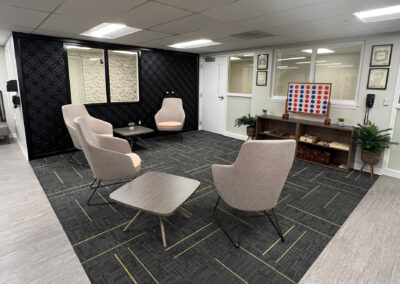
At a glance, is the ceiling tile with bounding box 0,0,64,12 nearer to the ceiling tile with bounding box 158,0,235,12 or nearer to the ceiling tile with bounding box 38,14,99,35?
the ceiling tile with bounding box 38,14,99,35

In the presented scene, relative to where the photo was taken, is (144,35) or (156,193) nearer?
(156,193)

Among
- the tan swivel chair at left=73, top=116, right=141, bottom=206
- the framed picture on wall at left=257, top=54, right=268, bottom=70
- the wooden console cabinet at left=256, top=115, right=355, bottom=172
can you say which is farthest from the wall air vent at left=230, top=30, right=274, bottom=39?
the tan swivel chair at left=73, top=116, right=141, bottom=206

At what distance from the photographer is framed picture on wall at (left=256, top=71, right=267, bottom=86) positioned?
5223mm

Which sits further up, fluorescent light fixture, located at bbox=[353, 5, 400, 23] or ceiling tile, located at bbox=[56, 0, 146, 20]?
fluorescent light fixture, located at bbox=[353, 5, 400, 23]

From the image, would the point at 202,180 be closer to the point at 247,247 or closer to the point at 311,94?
the point at 247,247

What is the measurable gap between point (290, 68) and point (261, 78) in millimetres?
617

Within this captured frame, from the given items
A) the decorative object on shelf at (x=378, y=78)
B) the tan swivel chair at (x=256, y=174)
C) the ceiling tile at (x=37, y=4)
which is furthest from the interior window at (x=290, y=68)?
the ceiling tile at (x=37, y=4)

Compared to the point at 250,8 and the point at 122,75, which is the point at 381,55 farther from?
the point at 122,75

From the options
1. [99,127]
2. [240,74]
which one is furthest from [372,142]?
[99,127]

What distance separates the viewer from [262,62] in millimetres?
5227

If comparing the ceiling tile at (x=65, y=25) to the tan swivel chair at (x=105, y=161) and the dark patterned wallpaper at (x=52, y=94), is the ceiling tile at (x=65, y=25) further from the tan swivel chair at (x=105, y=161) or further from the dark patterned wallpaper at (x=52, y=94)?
the tan swivel chair at (x=105, y=161)

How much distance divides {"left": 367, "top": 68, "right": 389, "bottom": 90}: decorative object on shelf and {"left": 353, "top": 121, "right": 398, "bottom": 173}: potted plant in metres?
0.57

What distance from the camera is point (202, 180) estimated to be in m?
3.52

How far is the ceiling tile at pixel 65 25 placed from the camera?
9.96ft
